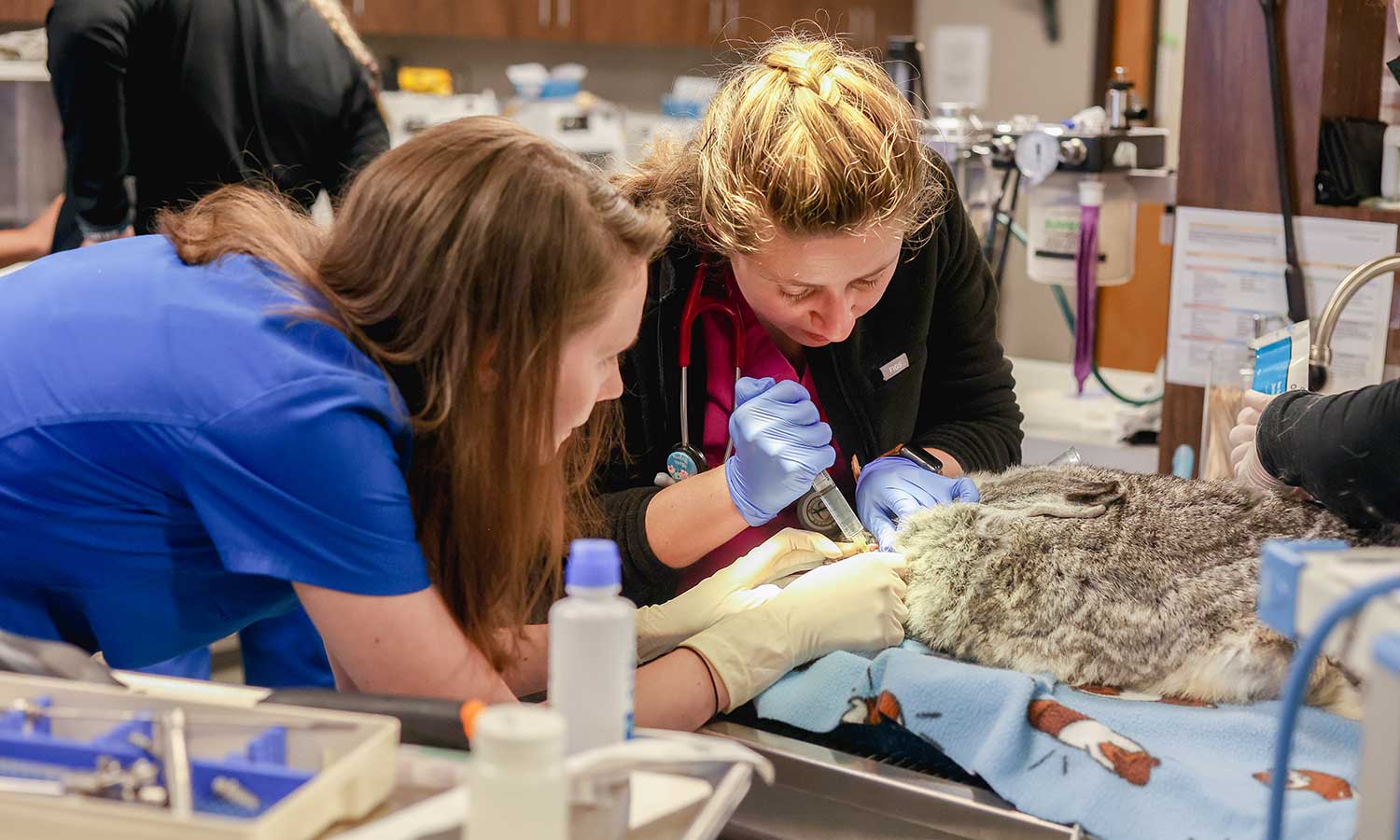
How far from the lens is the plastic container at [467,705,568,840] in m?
0.72

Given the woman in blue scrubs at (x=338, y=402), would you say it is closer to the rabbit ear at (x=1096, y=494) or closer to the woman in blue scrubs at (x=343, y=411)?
the woman in blue scrubs at (x=343, y=411)

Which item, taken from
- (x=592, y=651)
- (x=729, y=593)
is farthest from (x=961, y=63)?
(x=592, y=651)

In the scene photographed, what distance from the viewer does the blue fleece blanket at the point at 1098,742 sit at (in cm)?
113

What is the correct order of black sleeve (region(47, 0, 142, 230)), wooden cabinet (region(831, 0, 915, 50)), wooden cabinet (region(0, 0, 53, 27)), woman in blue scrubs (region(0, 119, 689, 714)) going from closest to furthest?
woman in blue scrubs (region(0, 119, 689, 714)), black sleeve (region(47, 0, 142, 230)), wooden cabinet (region(0, 0, 53, 27)), wooden cabinet (region(831, 0, 915, 50))

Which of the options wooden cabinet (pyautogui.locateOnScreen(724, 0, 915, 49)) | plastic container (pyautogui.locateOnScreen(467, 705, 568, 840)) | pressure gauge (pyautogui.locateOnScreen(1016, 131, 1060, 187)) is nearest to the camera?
plastic container (pyautogui.locateOnScreen(467, 705, 568, 840))

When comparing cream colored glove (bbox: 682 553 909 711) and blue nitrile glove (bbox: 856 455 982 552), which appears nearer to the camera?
cream colored glove (bbox: 682 553 909 711)

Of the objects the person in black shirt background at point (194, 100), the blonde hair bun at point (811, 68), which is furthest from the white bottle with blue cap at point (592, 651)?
the person in black shirt background at point (194, 100)

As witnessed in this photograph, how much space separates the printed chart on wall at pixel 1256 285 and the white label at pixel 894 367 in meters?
0.81

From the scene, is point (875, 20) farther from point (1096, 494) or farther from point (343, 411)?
point (343, 411)

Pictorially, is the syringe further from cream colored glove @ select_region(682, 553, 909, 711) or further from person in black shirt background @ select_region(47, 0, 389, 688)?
person in black shirt background @ select_region(47, 0, 389, 688)

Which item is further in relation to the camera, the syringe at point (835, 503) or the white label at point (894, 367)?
the white label at point (894, 367)

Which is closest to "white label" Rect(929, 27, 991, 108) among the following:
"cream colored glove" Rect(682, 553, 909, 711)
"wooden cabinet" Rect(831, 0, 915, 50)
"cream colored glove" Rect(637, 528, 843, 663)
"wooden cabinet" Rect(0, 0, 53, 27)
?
"wooden cabinet" Rect(831, 0, 915, 50)

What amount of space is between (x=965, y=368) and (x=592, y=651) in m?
1.15

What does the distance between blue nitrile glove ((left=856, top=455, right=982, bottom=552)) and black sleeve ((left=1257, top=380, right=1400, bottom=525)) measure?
0.35m
